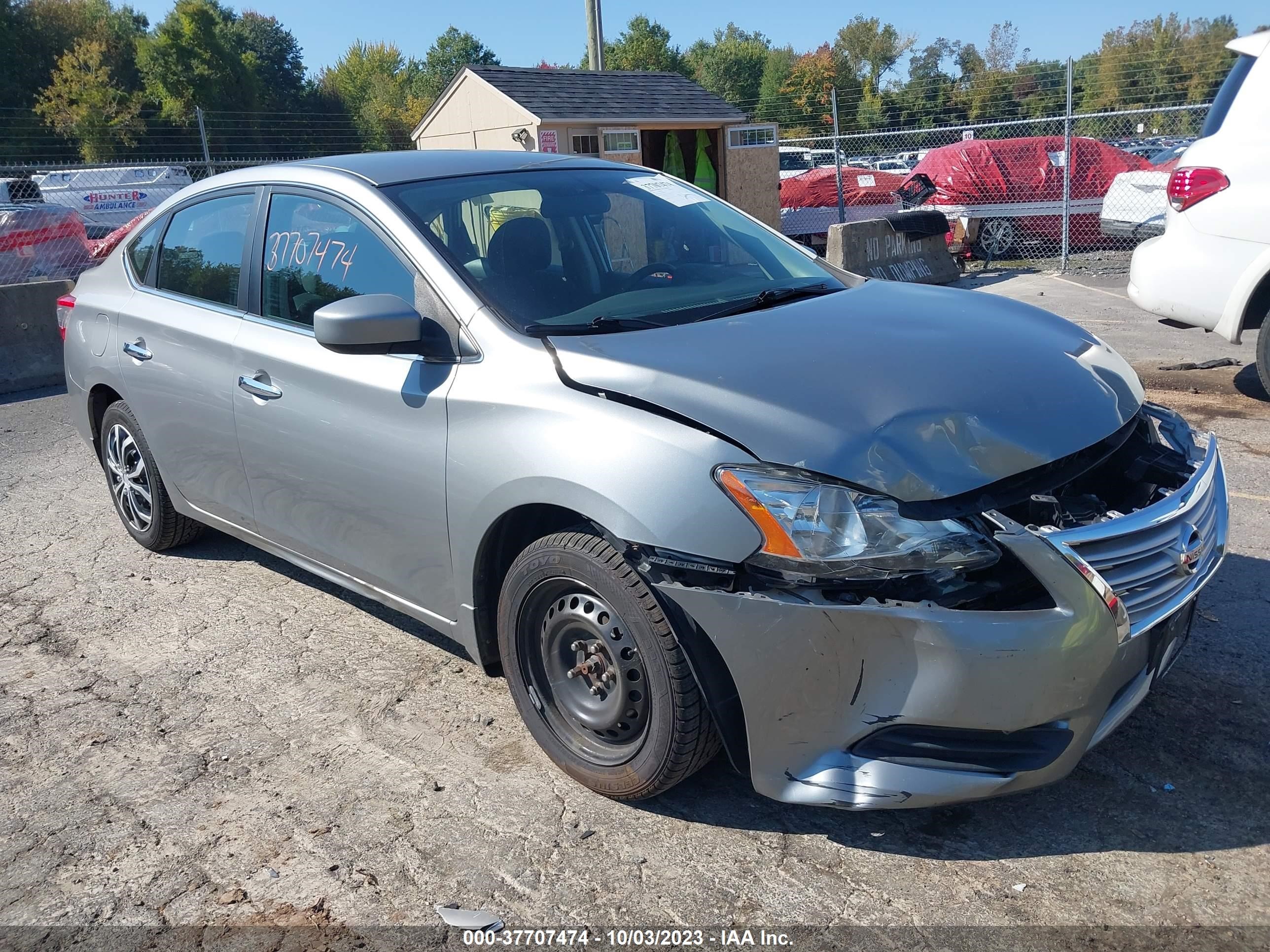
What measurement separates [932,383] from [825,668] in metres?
0.82

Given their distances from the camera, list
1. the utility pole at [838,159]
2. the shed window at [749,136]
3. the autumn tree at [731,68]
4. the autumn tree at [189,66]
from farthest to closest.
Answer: the autumn tree at [731,68] → the autumn tree at [189,66] → the shed window at [749,136] → the utility pole at [838,159]

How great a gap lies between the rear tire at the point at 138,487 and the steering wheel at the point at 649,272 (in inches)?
98.7

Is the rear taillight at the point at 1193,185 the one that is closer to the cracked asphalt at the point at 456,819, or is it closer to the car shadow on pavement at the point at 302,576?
the cracked asphalt at the point at 456,819

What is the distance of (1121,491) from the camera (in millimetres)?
2955

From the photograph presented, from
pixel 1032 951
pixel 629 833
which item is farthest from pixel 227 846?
pixel 1032 951

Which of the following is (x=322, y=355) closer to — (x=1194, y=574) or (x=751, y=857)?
(x=751, y=857)

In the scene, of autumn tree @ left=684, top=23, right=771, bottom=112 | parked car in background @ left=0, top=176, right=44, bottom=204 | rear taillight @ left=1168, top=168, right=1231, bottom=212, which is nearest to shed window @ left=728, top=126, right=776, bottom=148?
rear taillight @ left=1168, top=168, right=1231, bottom=212

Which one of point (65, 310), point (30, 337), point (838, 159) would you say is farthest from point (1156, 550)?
point (838, 159)

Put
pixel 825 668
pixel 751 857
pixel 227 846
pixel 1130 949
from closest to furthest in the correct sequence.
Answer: pixel 1130 949
pixel 825 668
pixel 751 857
pixel 227 846

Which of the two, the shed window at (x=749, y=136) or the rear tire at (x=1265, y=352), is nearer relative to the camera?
the rear tire at (x=1265, y=352)

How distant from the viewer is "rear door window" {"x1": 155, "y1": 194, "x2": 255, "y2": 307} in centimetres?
411

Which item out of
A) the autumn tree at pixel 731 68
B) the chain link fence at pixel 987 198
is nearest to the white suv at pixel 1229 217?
the chain link fence at pixel 987 198

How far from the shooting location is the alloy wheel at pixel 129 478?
16.3ft

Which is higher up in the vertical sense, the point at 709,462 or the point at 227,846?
the point at 709,462
